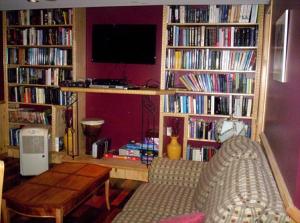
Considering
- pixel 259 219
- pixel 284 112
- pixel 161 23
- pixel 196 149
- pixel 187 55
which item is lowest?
pixel 196 149

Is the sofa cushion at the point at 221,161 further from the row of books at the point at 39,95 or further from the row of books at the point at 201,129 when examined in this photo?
the row of books at the point at 39,95

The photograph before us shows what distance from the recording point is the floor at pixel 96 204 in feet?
9.64

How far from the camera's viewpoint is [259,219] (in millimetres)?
1415

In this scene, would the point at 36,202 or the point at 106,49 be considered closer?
the point at 36,202

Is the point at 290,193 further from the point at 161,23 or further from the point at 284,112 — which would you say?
the point at 161,23

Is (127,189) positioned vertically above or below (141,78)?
below

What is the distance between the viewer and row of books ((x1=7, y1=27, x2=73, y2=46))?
14.2 feet

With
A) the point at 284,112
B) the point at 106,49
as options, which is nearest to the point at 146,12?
the point at 106,49

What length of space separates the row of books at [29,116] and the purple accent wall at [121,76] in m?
0.62

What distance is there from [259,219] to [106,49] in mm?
3350

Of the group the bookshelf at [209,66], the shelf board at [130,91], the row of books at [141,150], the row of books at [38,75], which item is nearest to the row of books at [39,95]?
the row of books at [38,75]

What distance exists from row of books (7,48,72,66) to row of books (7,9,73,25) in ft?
1.22

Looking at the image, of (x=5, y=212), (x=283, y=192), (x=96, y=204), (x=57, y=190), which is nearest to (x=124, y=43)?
(x=96, y=204)

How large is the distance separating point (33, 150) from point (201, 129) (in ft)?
6.99
